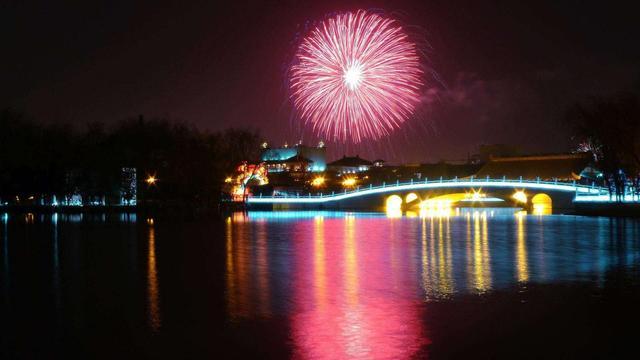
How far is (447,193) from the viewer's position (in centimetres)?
9131

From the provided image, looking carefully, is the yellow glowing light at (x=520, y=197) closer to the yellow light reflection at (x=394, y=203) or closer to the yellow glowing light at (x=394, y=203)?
the yellow light reflection at (x=394, y=203)

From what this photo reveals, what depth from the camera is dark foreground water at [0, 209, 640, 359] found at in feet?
39.3

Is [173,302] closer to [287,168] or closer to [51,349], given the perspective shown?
[51,349]

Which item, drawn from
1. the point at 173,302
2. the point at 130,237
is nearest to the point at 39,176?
the point at 130,237

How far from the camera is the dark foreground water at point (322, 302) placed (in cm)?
1198

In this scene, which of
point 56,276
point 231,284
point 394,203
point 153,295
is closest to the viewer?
point 153,295

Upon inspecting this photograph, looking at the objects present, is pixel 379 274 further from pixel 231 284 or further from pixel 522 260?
pixel 522 260

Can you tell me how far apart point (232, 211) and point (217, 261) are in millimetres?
61350

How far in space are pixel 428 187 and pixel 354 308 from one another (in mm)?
75108

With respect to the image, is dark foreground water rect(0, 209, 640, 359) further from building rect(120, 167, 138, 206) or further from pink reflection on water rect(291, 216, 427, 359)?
building rect(120, 167, 138, 206)

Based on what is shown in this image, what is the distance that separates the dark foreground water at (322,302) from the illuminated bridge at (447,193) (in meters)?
48.9

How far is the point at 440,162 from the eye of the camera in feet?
490

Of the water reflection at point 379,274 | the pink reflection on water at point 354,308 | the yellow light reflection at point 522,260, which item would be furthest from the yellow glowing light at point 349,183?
the pink reflection on water at point 354,308

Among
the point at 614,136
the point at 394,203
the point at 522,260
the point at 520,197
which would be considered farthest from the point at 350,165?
the point at 522,260
